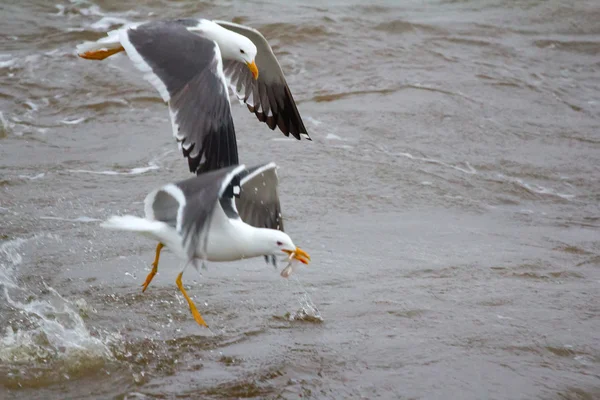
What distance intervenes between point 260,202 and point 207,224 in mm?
1177

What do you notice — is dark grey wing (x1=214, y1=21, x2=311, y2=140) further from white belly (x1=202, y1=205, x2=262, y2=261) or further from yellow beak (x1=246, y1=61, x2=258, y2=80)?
white belly (x1=202, y1=205, x2=262, y2=261)

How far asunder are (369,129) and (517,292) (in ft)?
10.8

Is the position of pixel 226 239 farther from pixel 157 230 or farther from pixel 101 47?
pixel 101 47

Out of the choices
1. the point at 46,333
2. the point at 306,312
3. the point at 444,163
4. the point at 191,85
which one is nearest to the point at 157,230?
the point at 46,333

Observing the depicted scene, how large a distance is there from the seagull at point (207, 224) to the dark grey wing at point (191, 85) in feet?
0.91

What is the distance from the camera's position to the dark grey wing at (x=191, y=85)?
517 centimetres

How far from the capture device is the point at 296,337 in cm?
466

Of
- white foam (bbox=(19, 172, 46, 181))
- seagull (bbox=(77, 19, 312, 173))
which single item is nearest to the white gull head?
seagull (bbox=(77, 19, 312, 173))

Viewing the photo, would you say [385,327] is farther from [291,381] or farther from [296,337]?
[291,381]

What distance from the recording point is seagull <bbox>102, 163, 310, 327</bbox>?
→ 161 inches

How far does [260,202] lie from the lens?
17.3 feet

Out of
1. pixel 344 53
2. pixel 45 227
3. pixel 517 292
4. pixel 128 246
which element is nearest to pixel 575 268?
pixel 517 292

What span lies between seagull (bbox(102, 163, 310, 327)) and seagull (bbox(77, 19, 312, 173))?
1.18ft

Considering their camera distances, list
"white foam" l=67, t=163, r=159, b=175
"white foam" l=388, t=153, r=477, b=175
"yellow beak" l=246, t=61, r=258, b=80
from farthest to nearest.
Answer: "white foam" l=388, t=153, r=477, b=175
"white foam" l=67, t=163, r=159, b=175
"yellow beak" l=246, t=61, r=258, b=80
